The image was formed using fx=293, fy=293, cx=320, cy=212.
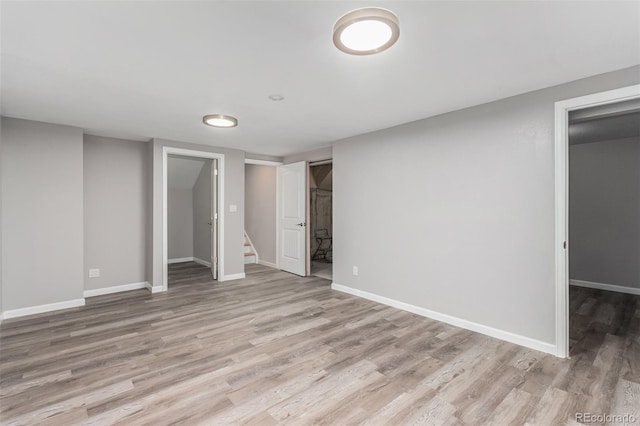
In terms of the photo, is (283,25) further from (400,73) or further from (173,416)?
(173,416)

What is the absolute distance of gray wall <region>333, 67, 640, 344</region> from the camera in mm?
2645

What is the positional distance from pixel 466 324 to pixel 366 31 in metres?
2.97

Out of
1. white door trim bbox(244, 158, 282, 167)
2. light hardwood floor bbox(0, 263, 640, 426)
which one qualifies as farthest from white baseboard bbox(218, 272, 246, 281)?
white door trim bbox(244, 158, 282, 167)

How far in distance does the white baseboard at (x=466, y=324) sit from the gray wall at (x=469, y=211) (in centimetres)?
5

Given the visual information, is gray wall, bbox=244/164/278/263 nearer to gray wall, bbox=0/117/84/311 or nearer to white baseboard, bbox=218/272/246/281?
white baseboard, bbox=218/272/246/281

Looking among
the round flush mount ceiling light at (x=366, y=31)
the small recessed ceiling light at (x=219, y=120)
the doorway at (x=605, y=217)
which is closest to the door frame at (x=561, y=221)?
the doorway at (x=605, y=217)

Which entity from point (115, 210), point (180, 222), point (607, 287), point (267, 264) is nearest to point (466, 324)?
point (607, 287)

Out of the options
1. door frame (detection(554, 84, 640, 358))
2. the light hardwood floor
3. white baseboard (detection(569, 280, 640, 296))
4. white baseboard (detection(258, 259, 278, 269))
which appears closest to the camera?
the light hardwood floor

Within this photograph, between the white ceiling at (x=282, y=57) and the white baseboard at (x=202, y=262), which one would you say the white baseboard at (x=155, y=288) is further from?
the white ceiling at (x=282, y=57)

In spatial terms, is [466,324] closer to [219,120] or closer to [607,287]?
[607,287]

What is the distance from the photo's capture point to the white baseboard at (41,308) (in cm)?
343

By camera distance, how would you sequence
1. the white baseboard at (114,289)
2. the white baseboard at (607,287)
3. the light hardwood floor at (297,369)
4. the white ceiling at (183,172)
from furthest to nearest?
the white ceiling at (183,172), the white baseboard at (607,287), the white baseboard at (114,289), the light hardwood floor at (297,369)

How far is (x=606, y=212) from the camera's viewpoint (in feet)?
15.7

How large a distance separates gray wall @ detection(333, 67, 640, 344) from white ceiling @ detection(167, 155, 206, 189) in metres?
3.71
